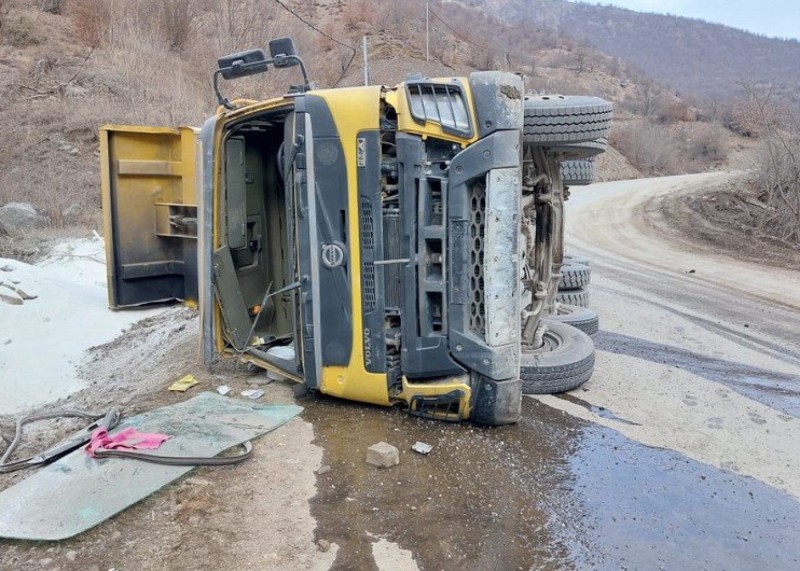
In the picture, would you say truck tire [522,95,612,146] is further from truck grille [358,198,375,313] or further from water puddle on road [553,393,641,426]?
water puddle on road [553,393,641,426]

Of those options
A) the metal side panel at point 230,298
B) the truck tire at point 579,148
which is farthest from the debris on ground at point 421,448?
the truck tire at point 579,148

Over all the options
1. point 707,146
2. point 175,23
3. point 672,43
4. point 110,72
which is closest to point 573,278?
point 110,72

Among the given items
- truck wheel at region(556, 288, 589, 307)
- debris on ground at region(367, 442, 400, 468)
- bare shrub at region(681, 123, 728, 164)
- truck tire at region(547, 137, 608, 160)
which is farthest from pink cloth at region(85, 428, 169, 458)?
bare shrub at region(681, 123, 728, 164)

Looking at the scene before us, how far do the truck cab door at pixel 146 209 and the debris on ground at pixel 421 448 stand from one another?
3828 mm

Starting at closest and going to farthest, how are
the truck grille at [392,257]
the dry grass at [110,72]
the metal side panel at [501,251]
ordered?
the metal side panel at [501,251] < the truck grille at [392,257] < the dry grass at [110,72]

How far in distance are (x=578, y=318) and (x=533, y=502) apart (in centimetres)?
321

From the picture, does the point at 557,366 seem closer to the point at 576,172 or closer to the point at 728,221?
the point at 576,172

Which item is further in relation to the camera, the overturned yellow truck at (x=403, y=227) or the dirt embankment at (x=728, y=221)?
the dirt embankment at (x=728, y=221)

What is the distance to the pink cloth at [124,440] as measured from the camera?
123 inches

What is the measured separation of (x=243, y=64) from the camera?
13.0 feet

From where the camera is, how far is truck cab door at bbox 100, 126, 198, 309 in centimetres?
635

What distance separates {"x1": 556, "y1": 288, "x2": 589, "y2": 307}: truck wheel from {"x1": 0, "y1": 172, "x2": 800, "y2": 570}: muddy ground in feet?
4.38

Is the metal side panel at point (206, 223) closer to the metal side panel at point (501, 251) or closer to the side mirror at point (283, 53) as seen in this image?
the side mirror at point (283, 53)

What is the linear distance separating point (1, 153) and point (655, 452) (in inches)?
589
